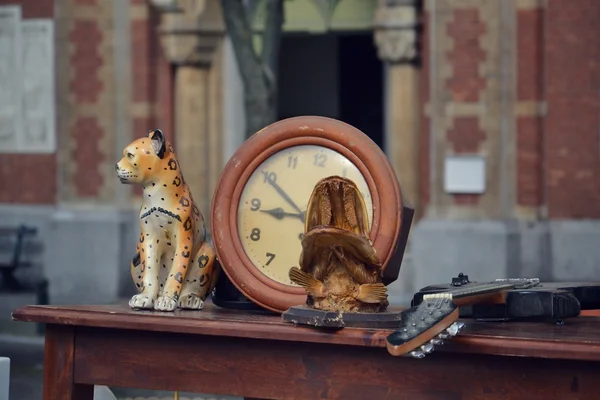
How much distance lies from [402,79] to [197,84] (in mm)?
2227

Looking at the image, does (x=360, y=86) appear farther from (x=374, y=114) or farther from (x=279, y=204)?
(x=279, y=204)

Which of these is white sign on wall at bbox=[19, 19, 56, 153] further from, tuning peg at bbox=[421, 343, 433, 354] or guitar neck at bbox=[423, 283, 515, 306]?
tuning peg at bbox=[421, 343, 433, 354]

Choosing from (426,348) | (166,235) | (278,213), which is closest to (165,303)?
(166,235)

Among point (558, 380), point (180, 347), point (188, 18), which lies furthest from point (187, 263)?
point (188, 18)

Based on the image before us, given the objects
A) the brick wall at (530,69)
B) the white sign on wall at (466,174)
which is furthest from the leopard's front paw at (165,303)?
the brick wall at (530,69)

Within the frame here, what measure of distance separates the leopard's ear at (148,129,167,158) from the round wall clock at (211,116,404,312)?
9.9 inches

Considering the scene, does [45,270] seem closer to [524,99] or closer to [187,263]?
[524,99]

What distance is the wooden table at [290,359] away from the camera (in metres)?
2.67

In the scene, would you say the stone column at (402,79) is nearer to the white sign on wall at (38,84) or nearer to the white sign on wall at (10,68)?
the white sign on wall at (38,84)

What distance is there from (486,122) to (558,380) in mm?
10137

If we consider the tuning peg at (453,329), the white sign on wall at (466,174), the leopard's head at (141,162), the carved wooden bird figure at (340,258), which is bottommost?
the tuning peg at (453,329)

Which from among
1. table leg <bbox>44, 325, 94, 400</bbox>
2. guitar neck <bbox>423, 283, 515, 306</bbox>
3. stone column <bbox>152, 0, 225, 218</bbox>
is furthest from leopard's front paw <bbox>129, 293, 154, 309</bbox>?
stone column <bbox>152, 0, 225, 218</bbox>

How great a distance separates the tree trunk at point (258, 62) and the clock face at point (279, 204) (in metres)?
7.65

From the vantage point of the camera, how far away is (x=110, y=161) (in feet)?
45.7
